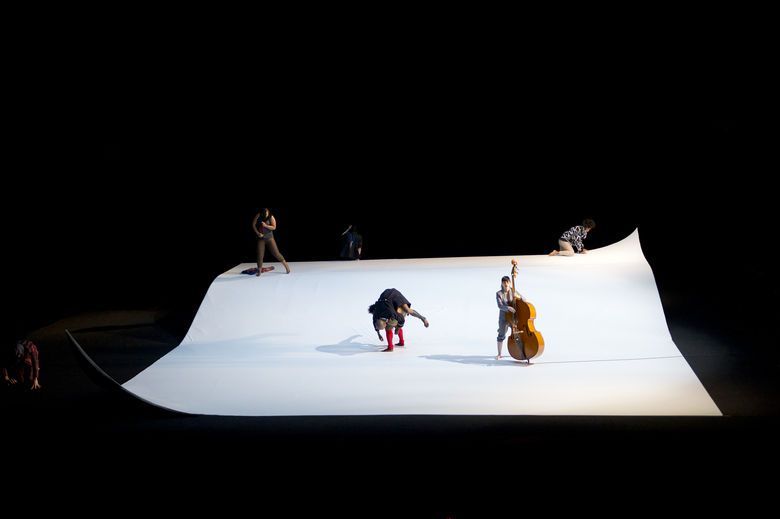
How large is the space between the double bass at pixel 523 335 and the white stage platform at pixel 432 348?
0.14 m

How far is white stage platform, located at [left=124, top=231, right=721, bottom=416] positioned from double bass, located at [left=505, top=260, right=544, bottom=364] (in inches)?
5.4

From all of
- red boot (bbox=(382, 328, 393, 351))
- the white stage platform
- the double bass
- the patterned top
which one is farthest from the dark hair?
red boot (bbox=(382, 328, 393, 351))

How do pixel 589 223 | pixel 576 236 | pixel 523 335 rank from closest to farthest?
pixel 523 335 → pixel 589 223 → pixel 576 236

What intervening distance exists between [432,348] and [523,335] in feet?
3.66

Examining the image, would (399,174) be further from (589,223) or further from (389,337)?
(389,337)

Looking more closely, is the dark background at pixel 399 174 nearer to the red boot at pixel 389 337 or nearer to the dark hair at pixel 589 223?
the dark hair at pixel 589 223

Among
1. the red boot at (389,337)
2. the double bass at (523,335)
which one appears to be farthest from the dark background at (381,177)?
the red boot at (389,337)

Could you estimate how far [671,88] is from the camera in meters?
8.09

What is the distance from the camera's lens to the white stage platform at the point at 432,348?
580 centimetres

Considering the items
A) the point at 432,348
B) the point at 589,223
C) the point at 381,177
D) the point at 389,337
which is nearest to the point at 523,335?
the point at 432,348

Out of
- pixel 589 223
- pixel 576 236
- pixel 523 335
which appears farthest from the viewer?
pixel 576 236

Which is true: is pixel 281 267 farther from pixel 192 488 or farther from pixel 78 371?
pixel 192 488

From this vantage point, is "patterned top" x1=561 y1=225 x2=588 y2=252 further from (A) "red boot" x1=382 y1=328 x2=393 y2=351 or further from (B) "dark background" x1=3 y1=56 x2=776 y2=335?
(A) "red boot" x1=382 y1=328 x2=393 y2=351

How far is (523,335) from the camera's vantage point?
6.68 metres
